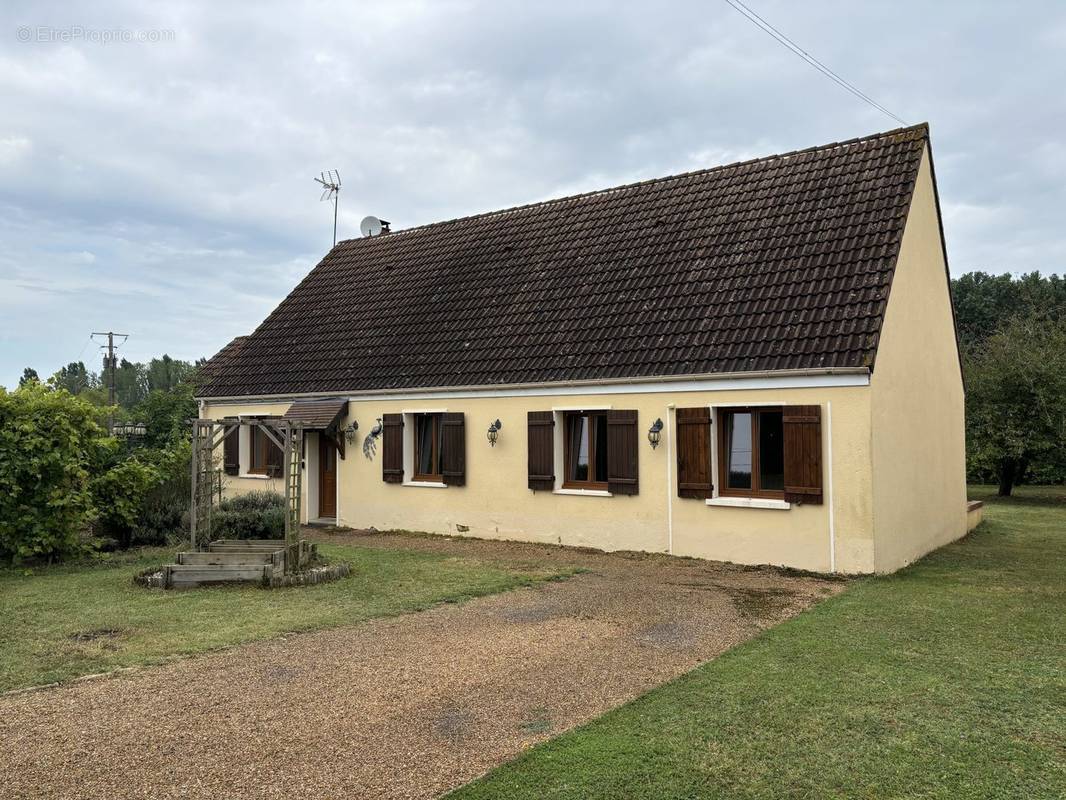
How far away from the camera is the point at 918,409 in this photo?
41.7ft

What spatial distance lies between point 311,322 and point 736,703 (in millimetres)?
15625

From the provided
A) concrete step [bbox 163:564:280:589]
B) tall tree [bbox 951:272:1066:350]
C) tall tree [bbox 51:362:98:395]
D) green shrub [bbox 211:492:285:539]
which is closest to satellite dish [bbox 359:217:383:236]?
green shrub [bbox 211:492:285:539]

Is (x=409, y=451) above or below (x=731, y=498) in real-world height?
above

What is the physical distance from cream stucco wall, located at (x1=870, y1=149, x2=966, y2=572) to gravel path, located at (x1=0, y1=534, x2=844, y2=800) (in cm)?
313

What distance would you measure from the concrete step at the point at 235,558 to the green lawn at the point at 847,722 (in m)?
6.22

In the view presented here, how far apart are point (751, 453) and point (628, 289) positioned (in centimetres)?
405

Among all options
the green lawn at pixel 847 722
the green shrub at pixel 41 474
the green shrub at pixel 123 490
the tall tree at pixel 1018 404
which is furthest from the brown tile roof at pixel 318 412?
the tall tree at pixel 1018 404

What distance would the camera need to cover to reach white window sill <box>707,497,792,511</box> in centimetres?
1139

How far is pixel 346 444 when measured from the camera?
656 inches

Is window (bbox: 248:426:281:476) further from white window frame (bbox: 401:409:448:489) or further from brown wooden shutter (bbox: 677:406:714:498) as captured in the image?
brown wooden shutter (bbox: 677:406:714:498)

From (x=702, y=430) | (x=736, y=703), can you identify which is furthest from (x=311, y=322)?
(x=736, y=703)

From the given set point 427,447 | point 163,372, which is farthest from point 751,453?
point 163,372

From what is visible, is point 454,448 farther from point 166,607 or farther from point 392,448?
point 166,607

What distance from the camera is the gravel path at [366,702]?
452cm
